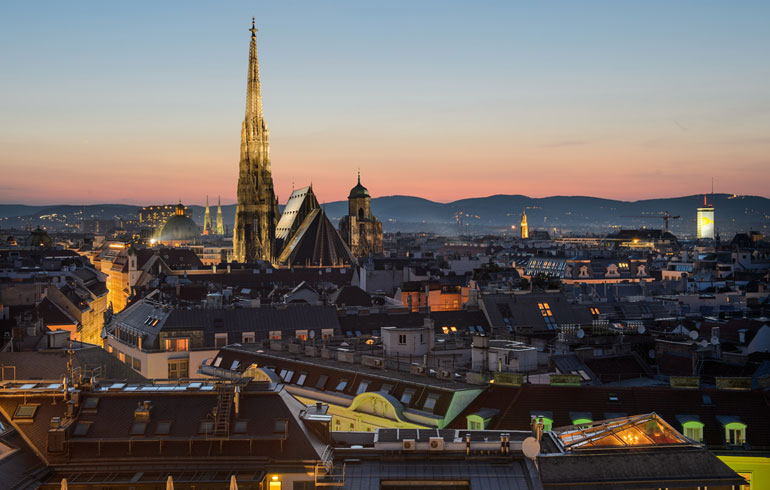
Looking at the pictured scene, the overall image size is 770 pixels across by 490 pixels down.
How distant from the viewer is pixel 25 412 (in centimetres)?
2983

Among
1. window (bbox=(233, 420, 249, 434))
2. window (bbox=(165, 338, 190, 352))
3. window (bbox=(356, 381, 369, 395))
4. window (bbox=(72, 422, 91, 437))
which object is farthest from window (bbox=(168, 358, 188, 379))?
window (bbox=(233, 420, 249, 434))

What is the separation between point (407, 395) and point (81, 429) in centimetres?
1744

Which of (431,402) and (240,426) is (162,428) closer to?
(240,426)

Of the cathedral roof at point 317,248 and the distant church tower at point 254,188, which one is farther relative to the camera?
the distant church tower at point 254,188

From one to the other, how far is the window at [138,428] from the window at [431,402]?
1526cm

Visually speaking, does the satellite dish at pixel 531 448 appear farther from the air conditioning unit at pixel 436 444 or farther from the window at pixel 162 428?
the window at pixel 162 428

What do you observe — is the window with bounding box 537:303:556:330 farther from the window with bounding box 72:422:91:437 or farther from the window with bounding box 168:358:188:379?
the window with bounding box 72:422:91:437

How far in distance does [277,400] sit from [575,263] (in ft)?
427

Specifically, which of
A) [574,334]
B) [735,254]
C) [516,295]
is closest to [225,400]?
[574,334]

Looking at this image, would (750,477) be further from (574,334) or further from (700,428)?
(574,334)

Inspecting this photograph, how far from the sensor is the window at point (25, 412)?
29587 millimetres

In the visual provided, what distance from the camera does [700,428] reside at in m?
37.0

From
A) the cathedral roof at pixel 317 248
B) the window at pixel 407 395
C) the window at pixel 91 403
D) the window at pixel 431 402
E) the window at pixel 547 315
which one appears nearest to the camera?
the window at pixel 91 403

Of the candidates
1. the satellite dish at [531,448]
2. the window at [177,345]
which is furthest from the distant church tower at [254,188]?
the satellite dish at [531,448]
